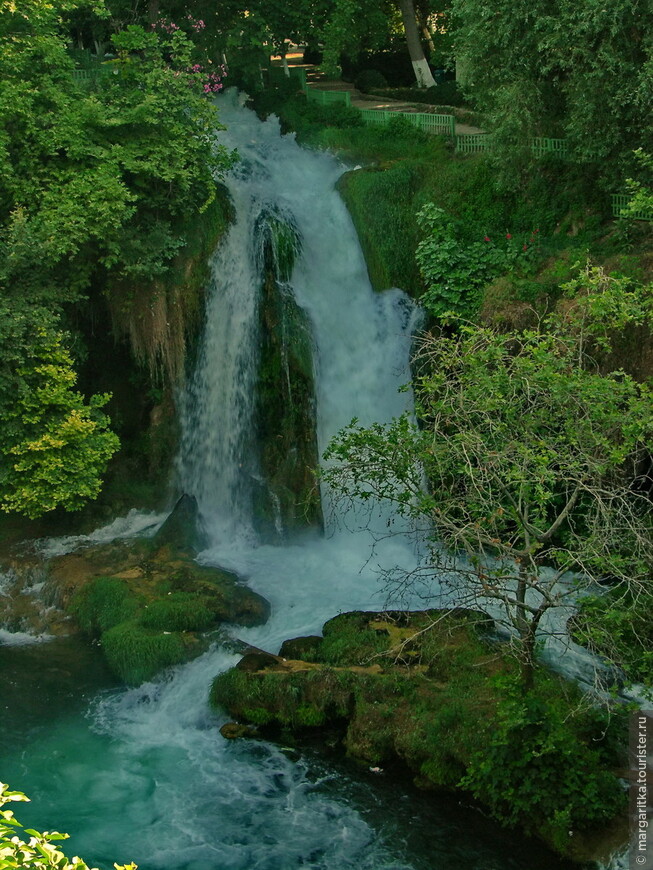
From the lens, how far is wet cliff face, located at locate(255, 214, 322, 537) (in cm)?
1812

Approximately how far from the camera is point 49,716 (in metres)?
14.1

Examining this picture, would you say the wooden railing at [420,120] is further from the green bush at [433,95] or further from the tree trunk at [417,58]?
the tree trunk at [417,58]

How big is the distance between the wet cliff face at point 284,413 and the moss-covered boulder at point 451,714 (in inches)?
145

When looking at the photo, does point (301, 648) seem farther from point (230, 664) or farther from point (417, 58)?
point (417, 58)

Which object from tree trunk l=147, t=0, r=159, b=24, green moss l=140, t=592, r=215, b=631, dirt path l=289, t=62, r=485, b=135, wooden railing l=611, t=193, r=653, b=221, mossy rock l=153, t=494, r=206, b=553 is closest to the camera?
green moss l=140, t=592, r=215, b=631

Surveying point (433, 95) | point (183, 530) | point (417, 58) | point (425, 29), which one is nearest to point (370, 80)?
point (417, 58)

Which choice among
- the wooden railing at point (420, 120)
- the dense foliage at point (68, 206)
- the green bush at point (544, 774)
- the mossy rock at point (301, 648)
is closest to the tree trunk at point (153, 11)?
the wooden railing at point (420, 120)

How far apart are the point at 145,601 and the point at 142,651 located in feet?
4.02

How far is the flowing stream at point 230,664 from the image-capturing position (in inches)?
461

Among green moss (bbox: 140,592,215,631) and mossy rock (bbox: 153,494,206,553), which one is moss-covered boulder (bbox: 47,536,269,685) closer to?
green moss (bbox: 140,592,215,631)

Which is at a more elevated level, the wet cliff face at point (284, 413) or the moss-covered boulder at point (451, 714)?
the wet cliff face at point (284, 413)

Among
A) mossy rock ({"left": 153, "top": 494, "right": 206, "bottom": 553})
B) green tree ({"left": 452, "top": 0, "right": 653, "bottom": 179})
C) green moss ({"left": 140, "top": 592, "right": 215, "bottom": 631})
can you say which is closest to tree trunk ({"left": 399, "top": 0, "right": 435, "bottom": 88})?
green tree ({"left": 452, "top": 0, "right": 653, "bottom": 179})

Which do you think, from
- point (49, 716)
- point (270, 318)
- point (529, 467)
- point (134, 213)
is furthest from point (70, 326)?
point (529, 467)

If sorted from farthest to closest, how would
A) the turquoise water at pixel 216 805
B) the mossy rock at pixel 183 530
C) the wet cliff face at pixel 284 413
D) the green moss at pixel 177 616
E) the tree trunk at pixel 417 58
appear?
the tree trunk at pixel 417 58, the wet cliff face at pixel 284 413, the mossy rock at pixel 183 530, the green moss at pixel 177 616, the turquoise water at pixel 216 805
